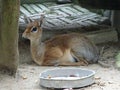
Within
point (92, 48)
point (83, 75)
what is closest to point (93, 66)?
point (92, 48)

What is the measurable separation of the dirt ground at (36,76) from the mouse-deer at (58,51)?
0.16m

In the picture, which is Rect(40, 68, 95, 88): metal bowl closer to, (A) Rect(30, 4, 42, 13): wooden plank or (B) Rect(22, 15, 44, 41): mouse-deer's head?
(B) Rect(22, 15, 44, 41): mouse-deer's head

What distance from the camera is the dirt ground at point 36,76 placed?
222 inches

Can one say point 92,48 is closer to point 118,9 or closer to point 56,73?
point 56,73

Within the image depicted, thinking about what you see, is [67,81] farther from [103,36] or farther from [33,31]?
[103,36]

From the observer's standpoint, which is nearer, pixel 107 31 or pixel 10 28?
pixel 10 28

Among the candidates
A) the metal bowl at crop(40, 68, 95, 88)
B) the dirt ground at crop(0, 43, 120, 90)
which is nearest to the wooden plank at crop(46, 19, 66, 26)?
the dirt ground at crop(0, 43, 120, 90)

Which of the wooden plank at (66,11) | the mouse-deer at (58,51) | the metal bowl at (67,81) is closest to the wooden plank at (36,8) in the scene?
the wooden plank at (66,11)

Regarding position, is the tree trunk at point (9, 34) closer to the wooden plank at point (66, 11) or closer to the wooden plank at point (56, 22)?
the wooden plank at point (56, 22)

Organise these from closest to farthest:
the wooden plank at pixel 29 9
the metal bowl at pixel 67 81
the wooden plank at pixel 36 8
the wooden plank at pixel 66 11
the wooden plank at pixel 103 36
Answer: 1. the metal bowl at pixel 67 81
2. the wooden plank at pixel 103 36
3. the wooden plank at pixel 66 11
4. the wooden plank at pixel 29 9
5. the wooden plank at pixel 36 8

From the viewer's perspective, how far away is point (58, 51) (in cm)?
694

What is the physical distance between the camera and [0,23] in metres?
5.89

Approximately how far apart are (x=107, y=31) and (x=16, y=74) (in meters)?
2.70

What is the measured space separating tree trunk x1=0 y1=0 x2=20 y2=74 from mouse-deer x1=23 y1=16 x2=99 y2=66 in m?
0.95
